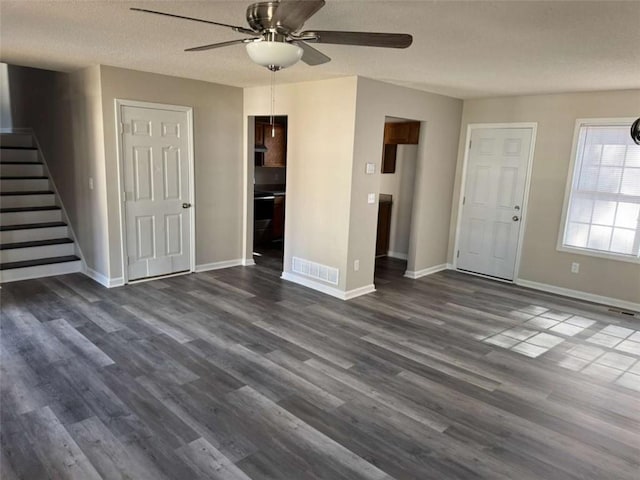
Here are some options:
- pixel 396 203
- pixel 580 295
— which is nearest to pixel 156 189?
pixel 396 203

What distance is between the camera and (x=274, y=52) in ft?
6.91

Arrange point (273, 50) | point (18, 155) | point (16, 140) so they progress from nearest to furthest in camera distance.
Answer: point (273, 50)
point (18, 155)
point (16, 140)

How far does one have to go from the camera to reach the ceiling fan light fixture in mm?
2094

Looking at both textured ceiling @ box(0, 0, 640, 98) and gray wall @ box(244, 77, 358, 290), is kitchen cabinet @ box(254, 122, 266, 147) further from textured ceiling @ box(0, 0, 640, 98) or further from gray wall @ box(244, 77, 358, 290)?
textured ceiling @ box(0, 0, 640, 98)

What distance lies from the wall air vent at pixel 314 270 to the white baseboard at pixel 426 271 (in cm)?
141

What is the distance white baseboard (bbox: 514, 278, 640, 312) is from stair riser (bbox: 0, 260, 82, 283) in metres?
5.78

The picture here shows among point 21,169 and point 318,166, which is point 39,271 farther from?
point 318,166

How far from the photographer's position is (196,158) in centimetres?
556

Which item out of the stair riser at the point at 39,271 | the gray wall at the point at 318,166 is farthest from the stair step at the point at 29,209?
the gray wall at the point at 318,166

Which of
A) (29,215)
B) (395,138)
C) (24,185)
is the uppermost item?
(395,138)

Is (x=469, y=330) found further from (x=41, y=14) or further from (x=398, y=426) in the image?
(x=41, y=14)

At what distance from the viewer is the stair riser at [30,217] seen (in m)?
5.55

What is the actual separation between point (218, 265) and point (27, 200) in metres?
2.72

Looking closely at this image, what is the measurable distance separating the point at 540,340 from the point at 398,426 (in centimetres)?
209
